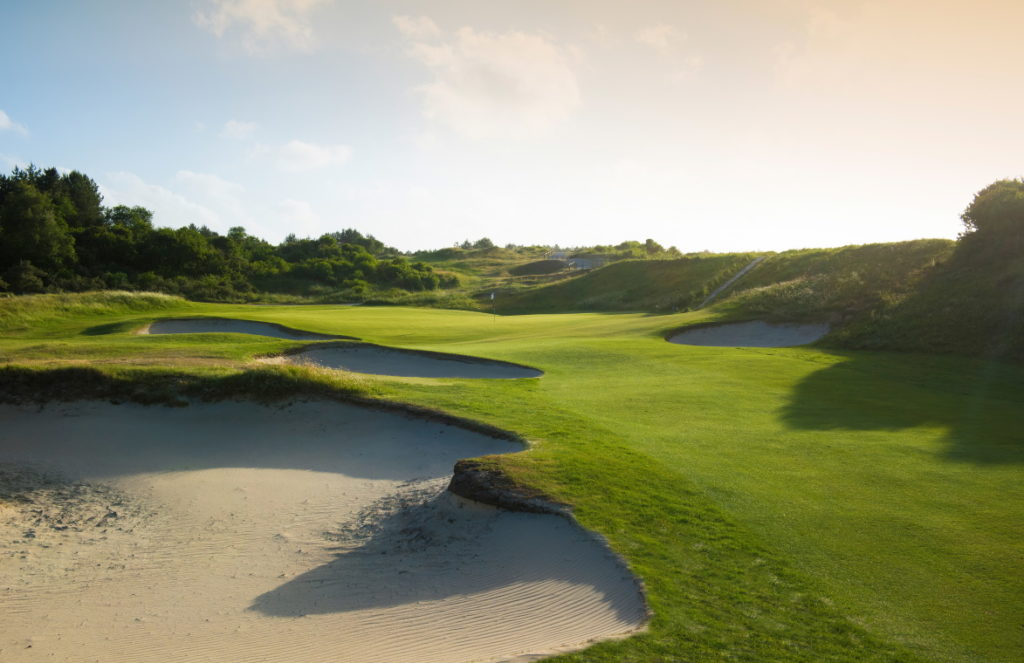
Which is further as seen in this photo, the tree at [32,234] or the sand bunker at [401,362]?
the tree at [32,234]

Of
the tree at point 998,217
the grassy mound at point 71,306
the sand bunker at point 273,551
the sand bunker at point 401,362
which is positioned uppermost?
the tree at point 998,217

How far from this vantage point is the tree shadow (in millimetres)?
6656

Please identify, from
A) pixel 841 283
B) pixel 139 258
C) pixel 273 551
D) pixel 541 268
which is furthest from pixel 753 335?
pixel 541 268

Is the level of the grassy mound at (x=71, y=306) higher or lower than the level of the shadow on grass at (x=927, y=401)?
higher

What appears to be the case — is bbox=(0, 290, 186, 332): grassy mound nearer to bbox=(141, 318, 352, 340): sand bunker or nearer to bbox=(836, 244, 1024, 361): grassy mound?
bbox=(141, 318, 352, 340): sand bunker

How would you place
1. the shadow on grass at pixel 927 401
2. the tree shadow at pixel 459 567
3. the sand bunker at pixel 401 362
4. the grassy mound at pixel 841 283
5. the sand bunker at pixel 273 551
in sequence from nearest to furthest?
the sand bunker at pixel 273 551 → the tree shadow at pixel 459 567 → the shadow on grass at pixel 927 401 → the sand bunker at pixel 401 362 → the grassy mound at pixel 841 283

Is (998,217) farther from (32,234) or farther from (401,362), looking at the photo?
(32,234)

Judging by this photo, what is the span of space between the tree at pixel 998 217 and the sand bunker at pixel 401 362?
24644 mm

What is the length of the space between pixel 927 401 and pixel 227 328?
2809 cm

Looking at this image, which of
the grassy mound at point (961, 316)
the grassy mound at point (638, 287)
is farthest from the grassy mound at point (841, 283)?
the grassy mound at point (638, 287)

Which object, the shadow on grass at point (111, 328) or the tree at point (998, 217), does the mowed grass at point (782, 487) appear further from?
the tree at point (998, 217)

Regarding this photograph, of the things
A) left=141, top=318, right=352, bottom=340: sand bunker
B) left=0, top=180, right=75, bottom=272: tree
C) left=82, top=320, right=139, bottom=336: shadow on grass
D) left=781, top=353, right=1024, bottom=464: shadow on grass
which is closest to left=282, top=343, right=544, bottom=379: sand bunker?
A: left=781, top=353, right=1024, bottom=464: shadow on grass

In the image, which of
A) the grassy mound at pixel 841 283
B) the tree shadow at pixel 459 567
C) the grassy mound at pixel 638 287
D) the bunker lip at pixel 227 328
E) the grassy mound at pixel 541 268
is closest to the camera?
the tree shadow at pixel 459 567

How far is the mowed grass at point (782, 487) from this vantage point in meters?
5.60
